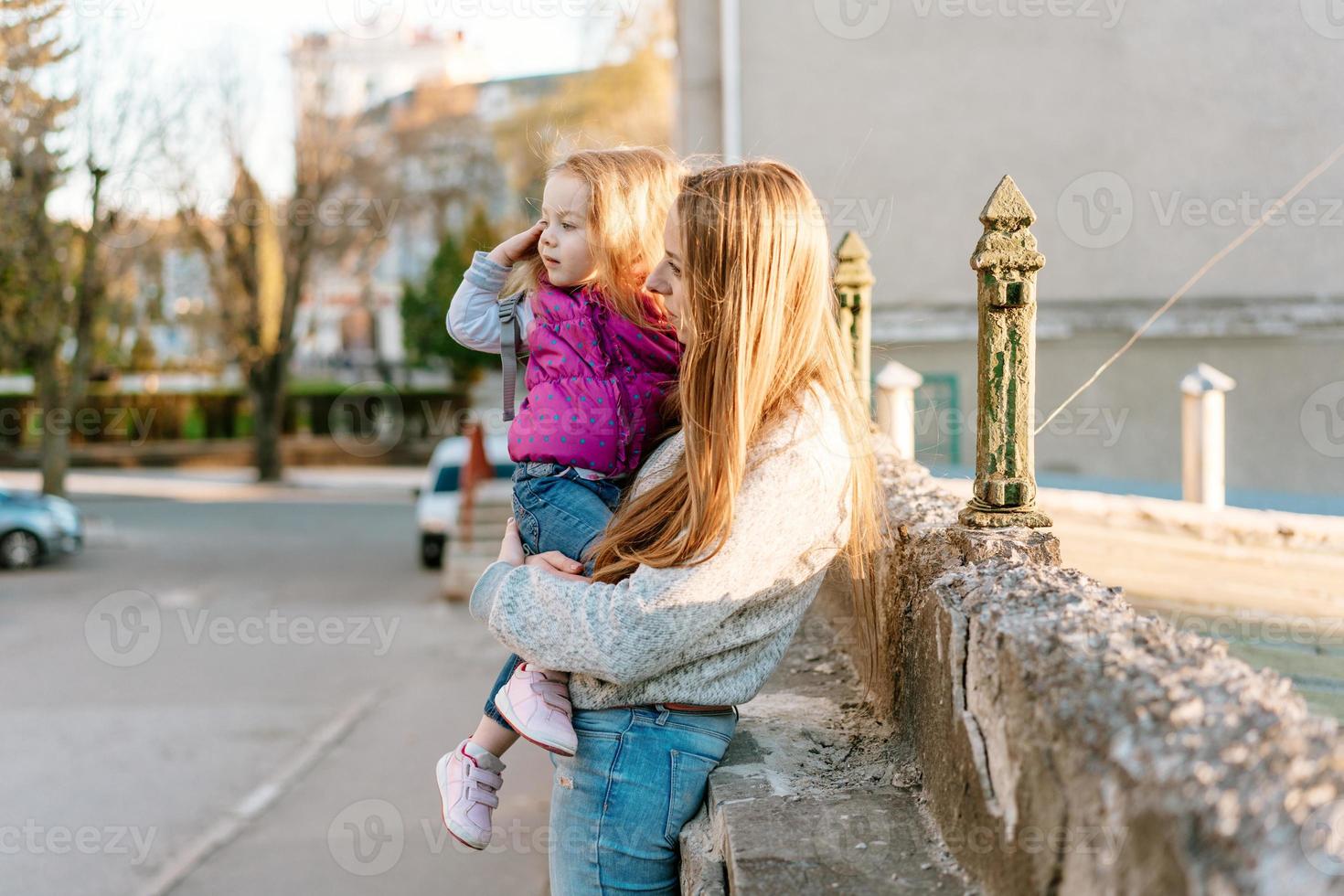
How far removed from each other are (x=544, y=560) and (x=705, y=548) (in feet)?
1.27

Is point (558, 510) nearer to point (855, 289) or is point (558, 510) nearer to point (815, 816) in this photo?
point (815, 816)

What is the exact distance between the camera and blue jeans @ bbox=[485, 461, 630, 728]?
2.36m

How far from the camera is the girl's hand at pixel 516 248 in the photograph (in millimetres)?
2715

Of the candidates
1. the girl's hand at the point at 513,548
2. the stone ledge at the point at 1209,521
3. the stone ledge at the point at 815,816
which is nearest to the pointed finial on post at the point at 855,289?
the stone ledge at the point at 815,816

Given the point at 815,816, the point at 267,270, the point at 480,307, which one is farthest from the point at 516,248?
the point at 267,270

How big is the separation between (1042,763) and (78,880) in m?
5.63

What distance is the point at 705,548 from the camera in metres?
2.01

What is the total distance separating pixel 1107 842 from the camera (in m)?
1.32

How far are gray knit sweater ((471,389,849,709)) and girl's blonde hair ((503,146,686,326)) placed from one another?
576 mm

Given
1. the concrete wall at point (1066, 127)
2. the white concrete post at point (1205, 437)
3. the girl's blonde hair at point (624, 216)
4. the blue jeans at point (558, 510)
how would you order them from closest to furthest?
the blue jeans at point (558, 510)
the girl's blonde hair at point (624, 216)
the white concrete post at point (1205, 437)
the concrete wall at point (1066, 127)

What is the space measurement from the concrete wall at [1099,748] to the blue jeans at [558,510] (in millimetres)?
634

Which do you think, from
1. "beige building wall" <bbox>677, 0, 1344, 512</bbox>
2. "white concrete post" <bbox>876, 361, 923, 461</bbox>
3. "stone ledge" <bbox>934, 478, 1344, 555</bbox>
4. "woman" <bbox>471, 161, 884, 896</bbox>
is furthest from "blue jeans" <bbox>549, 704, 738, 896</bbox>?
"beige building wall" <bbox>677, 0, 1344, 512</bbox>

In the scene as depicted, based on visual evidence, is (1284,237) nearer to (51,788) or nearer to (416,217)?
(51,788)

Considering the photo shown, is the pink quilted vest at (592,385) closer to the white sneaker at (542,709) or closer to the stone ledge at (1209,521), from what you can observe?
the white sneaker at (542,709)
